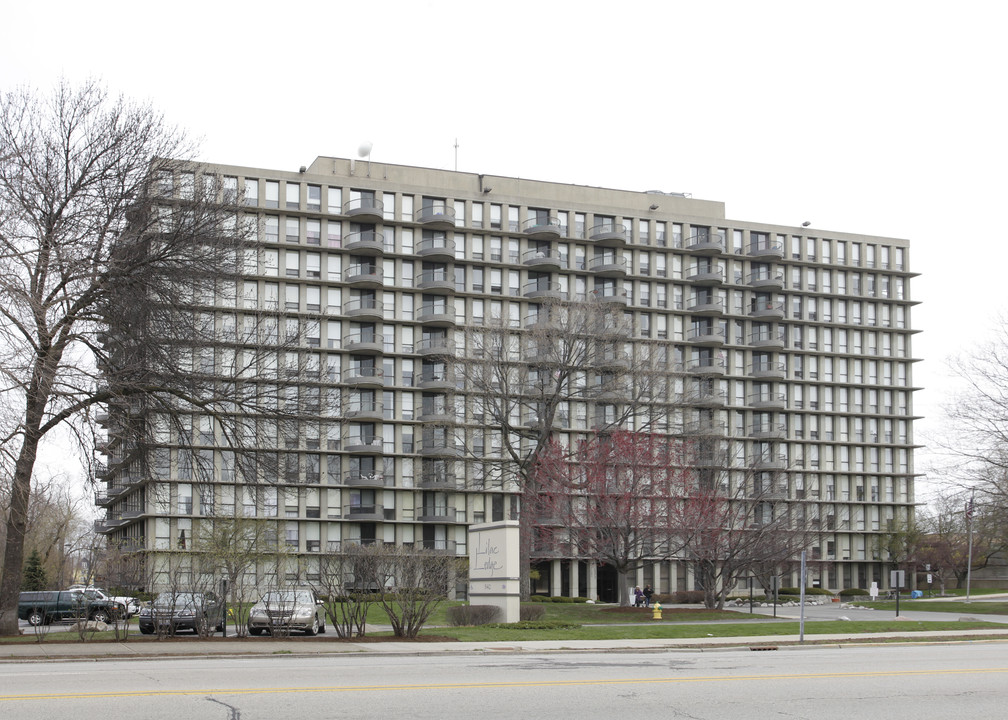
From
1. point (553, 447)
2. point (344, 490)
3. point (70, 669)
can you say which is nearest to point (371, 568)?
point (70, 669)

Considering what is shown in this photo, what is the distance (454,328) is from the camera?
262 ft

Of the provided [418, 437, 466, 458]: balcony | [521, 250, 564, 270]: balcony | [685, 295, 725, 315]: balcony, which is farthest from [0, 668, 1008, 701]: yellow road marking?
[685, 295, 725, 315]: balcony

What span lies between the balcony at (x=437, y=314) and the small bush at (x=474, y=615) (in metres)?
47.7

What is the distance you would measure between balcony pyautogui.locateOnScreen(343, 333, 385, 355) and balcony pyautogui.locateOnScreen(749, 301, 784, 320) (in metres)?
32.3

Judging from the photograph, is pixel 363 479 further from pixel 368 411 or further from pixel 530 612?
pixel 530 612

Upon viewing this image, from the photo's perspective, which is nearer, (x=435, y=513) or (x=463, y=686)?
(x=463, y=686)

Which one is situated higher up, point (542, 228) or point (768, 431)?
point (542, 228)

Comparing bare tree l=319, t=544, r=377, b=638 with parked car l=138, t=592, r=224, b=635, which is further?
bare tree l=319, t=544, r=377, b=638

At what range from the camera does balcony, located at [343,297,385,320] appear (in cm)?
7712

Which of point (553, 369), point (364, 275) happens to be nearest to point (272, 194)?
point (364, 275)

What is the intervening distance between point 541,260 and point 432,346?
1084 centimetres

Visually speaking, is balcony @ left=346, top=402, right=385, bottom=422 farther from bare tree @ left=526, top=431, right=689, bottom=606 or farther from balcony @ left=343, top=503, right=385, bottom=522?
bare tree @ left=526, top=431, right=689, bottom=606

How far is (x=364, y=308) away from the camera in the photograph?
77688mm

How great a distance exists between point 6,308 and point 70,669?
6.19 meters
